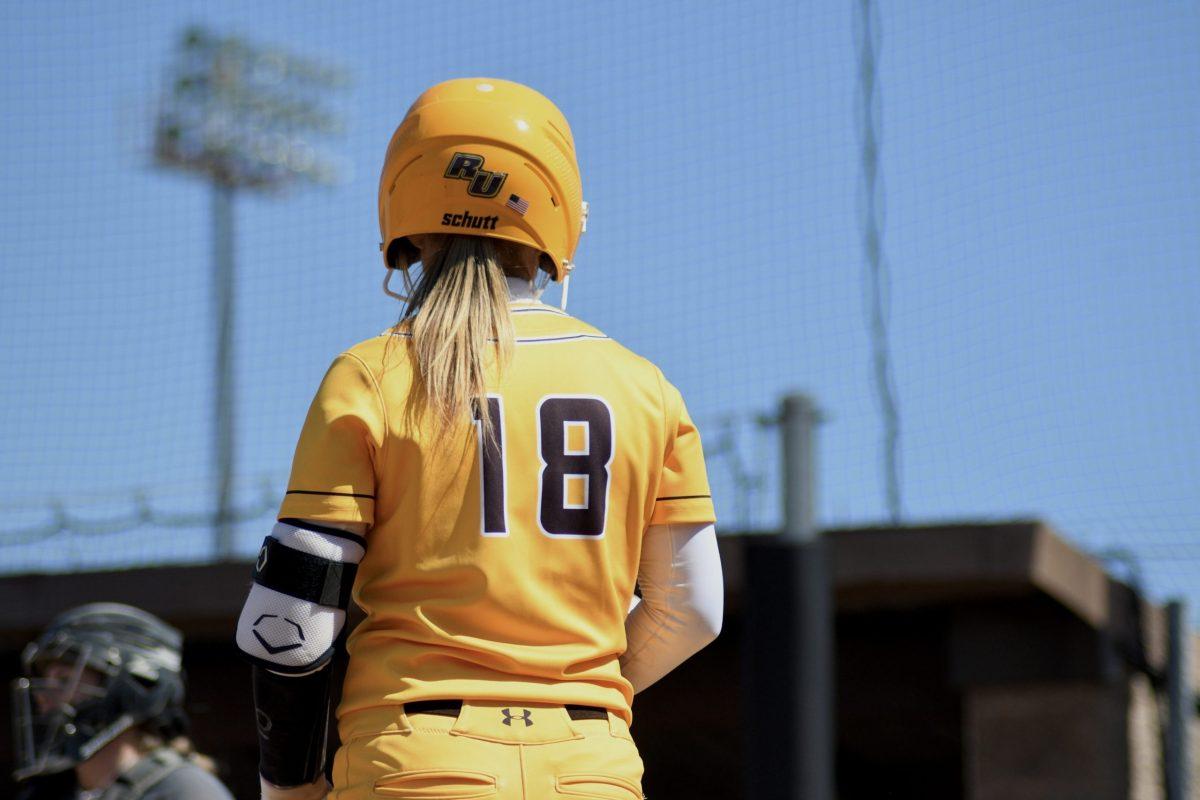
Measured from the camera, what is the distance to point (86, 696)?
187 inches

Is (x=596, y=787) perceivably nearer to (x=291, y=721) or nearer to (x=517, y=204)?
(x=291, y=721)

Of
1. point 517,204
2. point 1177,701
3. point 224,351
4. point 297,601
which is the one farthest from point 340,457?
point 224,351

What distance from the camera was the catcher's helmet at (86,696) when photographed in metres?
4.70

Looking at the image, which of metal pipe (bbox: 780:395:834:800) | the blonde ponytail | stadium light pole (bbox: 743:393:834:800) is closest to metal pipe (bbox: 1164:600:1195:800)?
metal pipe (bbox: 780:395:834:800)

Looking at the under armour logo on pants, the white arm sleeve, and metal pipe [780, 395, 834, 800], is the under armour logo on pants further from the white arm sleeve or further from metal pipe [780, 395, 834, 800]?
metal pipe [780, 395, 834, 800]

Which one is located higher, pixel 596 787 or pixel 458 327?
pixel 458 327

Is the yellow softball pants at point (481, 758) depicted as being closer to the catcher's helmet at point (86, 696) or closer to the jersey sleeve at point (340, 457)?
the jersey sleeve at point (340, 457)

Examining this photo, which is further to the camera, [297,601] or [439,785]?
[297,601]

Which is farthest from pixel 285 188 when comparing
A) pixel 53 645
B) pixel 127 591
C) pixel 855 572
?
pixel 53 645

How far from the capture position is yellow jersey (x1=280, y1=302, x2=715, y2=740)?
7.86 feet

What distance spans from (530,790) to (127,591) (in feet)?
26.7

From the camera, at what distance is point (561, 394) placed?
2.52 m

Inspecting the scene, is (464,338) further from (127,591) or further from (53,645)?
(127,591)

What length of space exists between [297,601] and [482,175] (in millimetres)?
772
